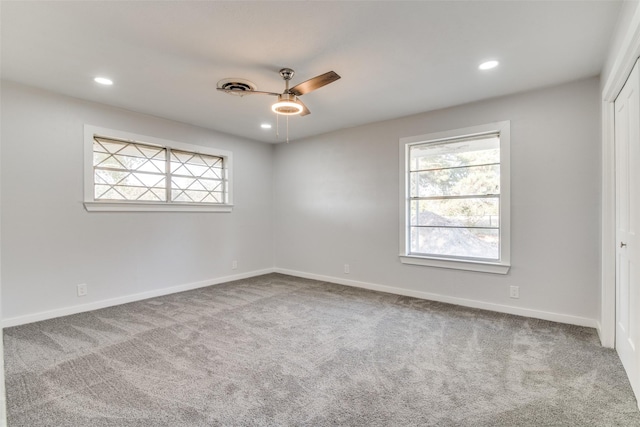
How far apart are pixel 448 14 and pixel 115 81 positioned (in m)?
3.08

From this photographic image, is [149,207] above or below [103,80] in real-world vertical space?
below

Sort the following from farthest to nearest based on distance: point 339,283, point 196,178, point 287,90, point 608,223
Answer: point 339,283
point 196,178
point 287,90
point 608,223

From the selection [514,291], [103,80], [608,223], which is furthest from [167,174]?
[608,223]

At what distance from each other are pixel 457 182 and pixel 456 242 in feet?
2.47

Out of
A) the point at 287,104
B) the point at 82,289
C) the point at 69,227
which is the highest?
the point at 287,104

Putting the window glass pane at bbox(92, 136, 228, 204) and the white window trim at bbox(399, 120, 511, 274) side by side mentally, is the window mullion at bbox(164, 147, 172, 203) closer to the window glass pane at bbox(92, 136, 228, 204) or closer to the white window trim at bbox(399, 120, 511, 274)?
the window glass pane at bbox(92, 136, 228, 204)

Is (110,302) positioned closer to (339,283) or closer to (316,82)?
(339,283)

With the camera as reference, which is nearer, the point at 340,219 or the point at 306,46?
the point at 306,46

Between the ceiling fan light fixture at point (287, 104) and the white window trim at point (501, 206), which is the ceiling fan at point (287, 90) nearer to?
the ceiling fan light fixture at point (287, 104)

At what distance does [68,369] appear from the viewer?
2375mm

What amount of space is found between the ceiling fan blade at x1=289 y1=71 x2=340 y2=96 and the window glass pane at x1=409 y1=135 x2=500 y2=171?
2.10m

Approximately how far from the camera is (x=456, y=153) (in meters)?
3.99

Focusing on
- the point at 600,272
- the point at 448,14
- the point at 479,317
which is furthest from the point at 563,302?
the point at 448,14

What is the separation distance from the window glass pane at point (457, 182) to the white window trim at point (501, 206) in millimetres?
120
